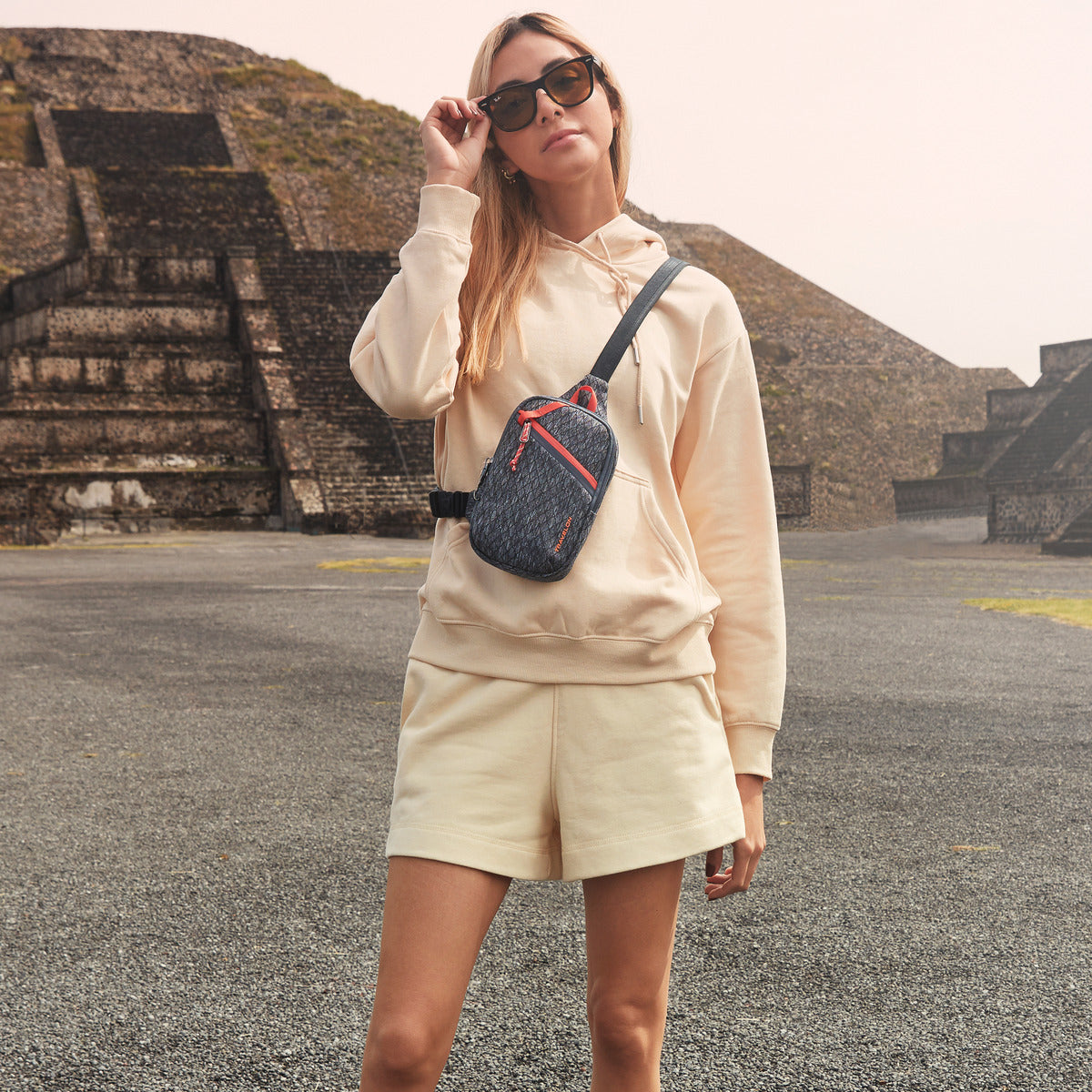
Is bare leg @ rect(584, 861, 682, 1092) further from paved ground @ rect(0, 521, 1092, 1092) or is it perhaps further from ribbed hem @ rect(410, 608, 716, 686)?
paved ground @ rect(0, 521, 1092, 1092)

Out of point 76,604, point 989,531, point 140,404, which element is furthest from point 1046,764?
point 140,404

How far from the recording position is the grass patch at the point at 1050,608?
9625mm

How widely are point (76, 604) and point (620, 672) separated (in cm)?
962

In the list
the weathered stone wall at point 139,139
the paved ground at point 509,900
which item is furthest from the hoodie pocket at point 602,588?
the weathered stone wall at point 139,139

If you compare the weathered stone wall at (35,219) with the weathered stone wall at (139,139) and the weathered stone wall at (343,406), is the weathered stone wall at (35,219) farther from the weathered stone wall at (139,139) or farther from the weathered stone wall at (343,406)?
the weathered stone wall at (343,406)

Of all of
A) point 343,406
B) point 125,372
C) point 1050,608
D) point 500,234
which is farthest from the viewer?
point 343,406

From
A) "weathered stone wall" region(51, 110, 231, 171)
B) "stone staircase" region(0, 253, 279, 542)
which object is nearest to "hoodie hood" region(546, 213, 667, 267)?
"stone staircase" region(0, 253, 279, 542)

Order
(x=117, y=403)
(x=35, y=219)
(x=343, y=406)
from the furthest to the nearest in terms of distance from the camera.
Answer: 1. (x=35, y=219)
2. (x=343, y=406)
3. (x=117, y=403)

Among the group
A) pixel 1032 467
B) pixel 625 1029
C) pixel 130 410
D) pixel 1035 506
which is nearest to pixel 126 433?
pixel 130 410

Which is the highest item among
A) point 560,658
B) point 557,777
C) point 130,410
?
point 560,658

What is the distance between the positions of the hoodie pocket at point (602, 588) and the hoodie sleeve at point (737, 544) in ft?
0.36

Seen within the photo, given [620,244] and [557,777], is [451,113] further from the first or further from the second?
[557,777]

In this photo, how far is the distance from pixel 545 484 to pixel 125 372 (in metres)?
22.2

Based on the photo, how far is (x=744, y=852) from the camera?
1.65 m
